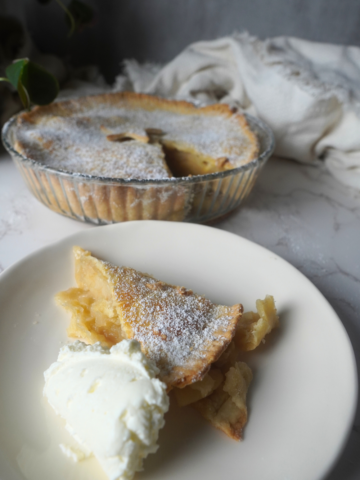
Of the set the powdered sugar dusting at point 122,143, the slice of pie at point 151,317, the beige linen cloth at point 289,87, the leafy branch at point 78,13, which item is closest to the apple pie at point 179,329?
the slice of pie at point 151,317

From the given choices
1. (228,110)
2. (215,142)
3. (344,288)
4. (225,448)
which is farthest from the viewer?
(228,110)

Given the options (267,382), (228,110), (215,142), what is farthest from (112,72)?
(267,382)

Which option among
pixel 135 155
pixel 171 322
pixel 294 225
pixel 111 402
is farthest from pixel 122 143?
pixel 111 402

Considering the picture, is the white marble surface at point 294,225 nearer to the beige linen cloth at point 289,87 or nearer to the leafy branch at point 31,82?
the beige linen cloth at point 289,87

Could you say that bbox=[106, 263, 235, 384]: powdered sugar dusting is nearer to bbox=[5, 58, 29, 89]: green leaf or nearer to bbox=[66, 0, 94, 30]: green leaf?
bbox=[5, 58, 29, 89]: green leaf

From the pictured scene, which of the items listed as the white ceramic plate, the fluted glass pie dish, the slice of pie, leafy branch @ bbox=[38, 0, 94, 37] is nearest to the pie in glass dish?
the fluted glass pie dish

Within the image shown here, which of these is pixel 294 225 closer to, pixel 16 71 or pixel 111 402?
pixel 111 402

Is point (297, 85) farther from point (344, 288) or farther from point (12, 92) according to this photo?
point (12, 92)
